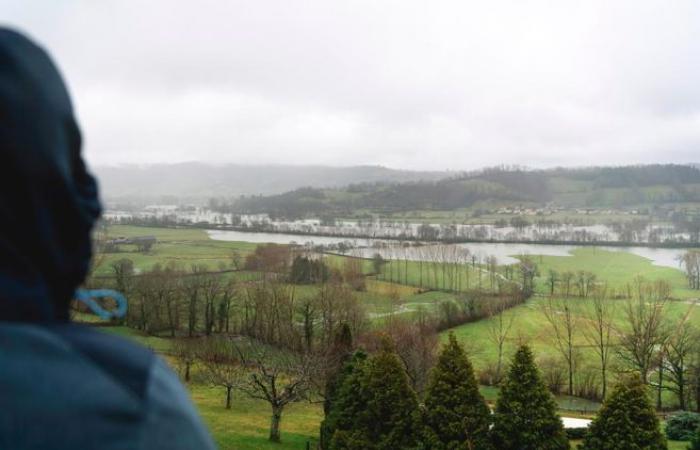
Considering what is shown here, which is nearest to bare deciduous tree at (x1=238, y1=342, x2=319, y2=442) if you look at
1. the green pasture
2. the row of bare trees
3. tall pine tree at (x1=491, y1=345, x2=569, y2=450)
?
tall pine tree at (x1=491, y1=345, x2=569, y2=450)

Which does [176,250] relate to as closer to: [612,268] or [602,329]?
[602,329]

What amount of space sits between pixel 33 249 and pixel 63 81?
28cm

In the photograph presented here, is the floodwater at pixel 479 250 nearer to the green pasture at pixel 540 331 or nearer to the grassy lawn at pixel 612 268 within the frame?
the grassy lawn at pixel 612 268

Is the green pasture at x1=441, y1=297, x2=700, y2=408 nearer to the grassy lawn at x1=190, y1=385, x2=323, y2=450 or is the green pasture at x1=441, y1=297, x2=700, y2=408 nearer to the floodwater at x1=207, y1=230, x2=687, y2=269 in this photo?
the grassy lawn at x1=190, y1=385, x2=323, y2=450

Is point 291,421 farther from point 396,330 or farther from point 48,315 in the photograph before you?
point 48,315

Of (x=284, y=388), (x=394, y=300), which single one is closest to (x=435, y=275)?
(x=394, y=300)

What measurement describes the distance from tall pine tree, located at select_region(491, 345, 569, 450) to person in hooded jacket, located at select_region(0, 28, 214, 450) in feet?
48.9

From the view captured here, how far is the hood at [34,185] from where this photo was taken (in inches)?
31.4

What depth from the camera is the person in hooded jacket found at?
0.71 m

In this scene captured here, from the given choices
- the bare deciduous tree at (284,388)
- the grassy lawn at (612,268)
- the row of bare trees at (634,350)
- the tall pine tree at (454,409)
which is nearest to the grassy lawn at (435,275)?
the grassy lawn at (612,268)

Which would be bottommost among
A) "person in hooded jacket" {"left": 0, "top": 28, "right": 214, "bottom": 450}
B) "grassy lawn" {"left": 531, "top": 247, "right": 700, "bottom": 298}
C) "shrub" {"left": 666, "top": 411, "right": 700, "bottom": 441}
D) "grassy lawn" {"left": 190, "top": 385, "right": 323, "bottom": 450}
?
"grassy lawn" {"left": 190, "top": 385, "right": 323, "bottom": 450}

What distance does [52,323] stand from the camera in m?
0.82

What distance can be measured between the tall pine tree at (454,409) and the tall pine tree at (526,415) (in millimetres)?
463

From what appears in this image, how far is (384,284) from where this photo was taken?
5753 centimetres
